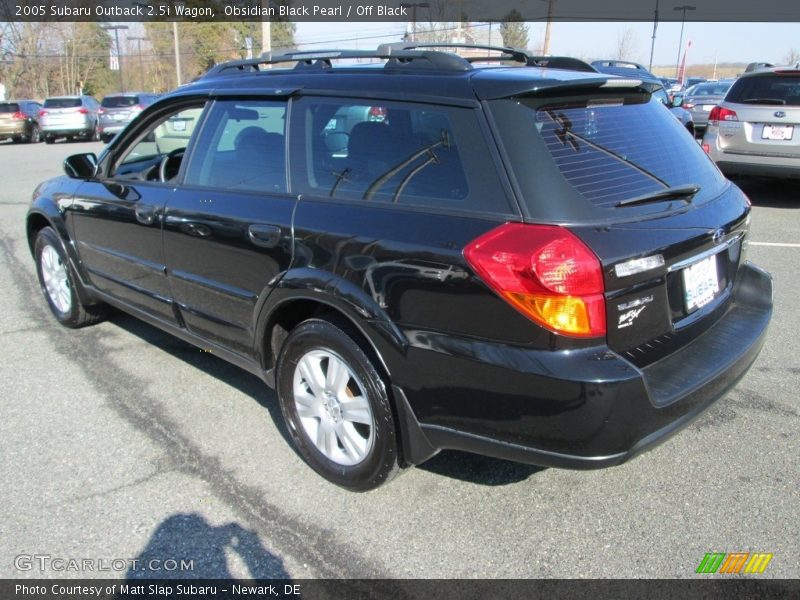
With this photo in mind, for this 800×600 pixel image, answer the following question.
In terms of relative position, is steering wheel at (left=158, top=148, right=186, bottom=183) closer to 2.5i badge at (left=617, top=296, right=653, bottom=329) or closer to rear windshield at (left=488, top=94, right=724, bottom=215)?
rear windshield at (left=488, top=94, right=724, bottom=215)

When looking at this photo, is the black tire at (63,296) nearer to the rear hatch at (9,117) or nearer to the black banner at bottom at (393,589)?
the black banner at bottom at (393,589)

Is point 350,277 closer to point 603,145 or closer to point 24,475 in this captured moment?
point 603,145

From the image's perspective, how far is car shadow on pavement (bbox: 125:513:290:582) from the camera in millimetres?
2533

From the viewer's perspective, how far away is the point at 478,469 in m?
3.14

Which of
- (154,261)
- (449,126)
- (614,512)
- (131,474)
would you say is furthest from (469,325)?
(154,261)

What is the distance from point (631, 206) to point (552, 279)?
1.73ft

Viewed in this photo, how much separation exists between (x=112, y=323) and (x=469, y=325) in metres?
3.81

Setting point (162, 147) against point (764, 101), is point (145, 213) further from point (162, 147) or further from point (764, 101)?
point (764, 101)

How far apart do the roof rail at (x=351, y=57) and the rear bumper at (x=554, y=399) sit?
1.18m

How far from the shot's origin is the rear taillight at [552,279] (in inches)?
88.0

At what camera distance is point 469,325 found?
7.75 ft

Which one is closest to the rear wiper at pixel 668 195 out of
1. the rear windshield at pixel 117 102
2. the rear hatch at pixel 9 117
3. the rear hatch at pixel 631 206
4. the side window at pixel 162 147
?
the rear hatch at pixel 631 206

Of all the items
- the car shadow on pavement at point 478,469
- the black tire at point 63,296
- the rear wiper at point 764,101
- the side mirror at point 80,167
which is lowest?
the car shadow on pavement at point 478,469

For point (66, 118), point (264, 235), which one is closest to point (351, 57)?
point (264, 235)
